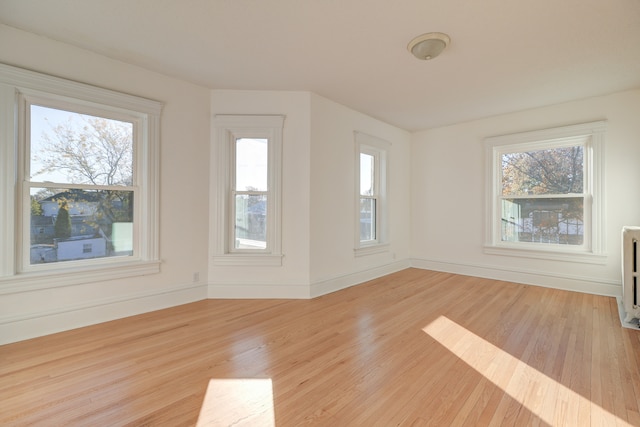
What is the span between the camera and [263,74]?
3113 mm

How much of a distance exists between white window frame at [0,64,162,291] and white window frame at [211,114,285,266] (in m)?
0.68

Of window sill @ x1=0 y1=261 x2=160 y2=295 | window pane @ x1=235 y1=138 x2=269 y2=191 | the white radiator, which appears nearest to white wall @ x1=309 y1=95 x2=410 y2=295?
window pane @ x1=235 y1=138 x2=269 y2=191

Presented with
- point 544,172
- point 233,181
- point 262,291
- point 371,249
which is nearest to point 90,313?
point 262,291

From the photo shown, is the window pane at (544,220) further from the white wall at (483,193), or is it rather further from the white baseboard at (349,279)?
the white baseboard at (349,279)

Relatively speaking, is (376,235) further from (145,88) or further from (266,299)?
(145,88)

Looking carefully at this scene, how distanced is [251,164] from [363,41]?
6.30ft

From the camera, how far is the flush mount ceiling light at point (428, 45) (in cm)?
237

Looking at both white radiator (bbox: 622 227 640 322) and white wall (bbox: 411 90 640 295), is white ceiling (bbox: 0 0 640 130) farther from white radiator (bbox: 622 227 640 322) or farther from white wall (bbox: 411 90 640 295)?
white radiator (bbox: 622 227 640 322)

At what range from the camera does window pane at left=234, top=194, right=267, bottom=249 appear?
11.9 ft

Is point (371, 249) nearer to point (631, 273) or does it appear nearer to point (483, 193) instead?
point (483, 193)

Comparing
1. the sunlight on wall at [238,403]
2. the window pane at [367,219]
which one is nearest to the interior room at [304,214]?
the sunlight on wall at [238,403]

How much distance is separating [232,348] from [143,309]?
1381 mm

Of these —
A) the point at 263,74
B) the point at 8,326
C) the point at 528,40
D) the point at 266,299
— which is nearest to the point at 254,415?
the point at 266,299

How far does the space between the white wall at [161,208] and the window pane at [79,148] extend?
13.4 inches
